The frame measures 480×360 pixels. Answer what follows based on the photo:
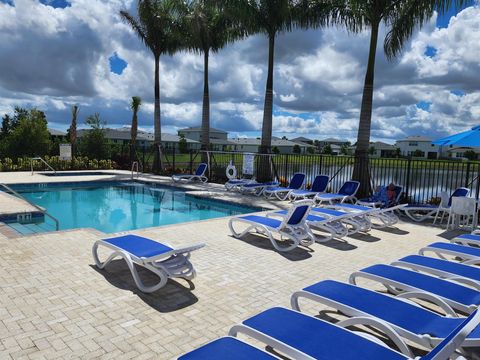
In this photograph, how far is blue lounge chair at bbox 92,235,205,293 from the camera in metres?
4.52

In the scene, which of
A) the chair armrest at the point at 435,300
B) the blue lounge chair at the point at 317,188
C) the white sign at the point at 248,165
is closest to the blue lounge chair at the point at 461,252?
the chair armrest at the point at 435,300

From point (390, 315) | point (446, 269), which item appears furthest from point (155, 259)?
point (446, 269)

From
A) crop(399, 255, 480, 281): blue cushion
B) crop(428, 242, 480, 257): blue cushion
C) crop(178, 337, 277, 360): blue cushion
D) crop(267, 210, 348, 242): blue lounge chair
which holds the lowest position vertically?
crop(267, 210, 348, 242): blue lounge chair

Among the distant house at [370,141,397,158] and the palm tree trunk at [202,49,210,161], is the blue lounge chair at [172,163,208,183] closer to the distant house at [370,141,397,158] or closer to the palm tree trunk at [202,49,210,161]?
the palm tree trunk at [202,49,210,161]

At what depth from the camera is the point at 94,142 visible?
78.3ft

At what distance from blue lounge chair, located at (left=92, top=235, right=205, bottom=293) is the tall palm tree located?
8.93 metres

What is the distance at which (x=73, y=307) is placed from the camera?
403 centimetres

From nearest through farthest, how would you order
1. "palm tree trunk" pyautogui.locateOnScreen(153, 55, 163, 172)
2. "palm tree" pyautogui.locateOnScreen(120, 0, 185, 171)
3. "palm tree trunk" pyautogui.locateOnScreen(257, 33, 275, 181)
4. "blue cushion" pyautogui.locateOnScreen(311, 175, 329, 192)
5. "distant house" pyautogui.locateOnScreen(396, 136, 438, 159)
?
"blue cushion" pyautogui.locateOnScreen(311, 175, 329, 192) → "palm tree trunk" pyautogui.locateOnScreen(257, 33, 275, 181) → "palm tree" pyautogui.locateOnScreen(120, 0, 185, 171) → "palm tree trunk" pyautogui.locateOnScreen(153, 55, 163, 172) → "distant house" pyautogui.locateOnScreen(396, 136, 438, 159)

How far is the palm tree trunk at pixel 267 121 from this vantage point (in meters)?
15.3

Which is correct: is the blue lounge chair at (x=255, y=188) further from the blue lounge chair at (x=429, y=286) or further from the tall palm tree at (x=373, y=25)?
the blue lounge chair at (x=429, y=286)

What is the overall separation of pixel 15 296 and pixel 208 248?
9.99ft

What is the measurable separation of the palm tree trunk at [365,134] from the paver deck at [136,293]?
526 centimetres

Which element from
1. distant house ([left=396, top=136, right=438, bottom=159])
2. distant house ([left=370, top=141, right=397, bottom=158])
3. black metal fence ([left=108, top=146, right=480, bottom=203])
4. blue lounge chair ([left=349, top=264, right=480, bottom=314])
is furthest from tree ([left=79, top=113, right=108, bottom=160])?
distant house ([left=396, top=136, right=438, bottom=159])

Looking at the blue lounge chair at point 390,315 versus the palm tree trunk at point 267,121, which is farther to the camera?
the palm tree trunk at point 267,121
